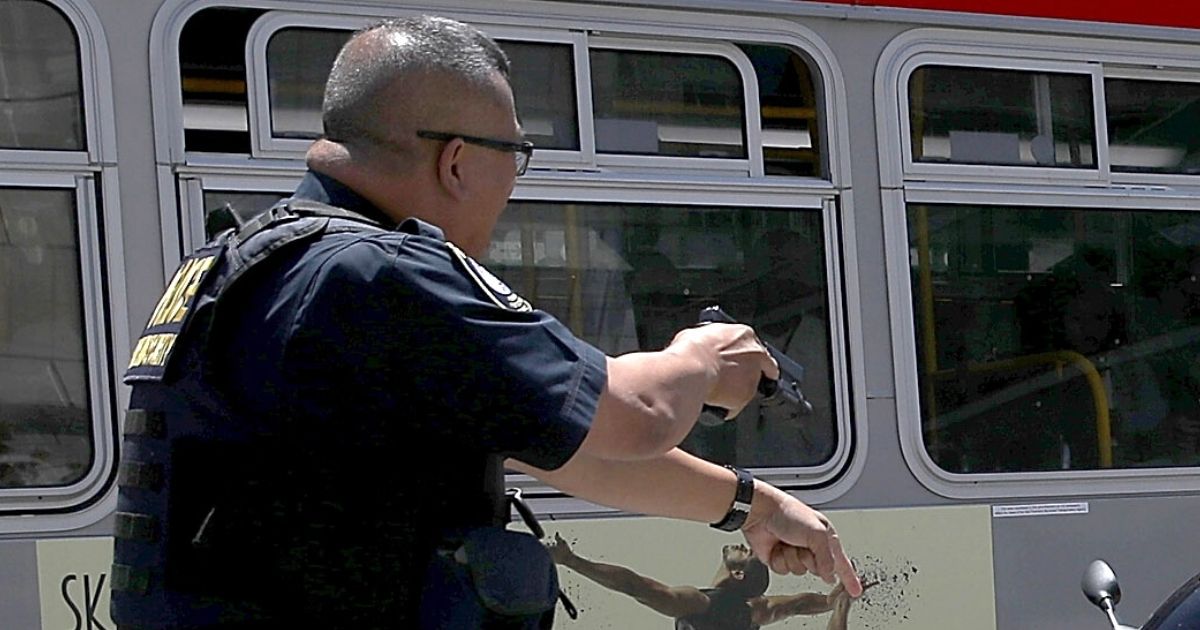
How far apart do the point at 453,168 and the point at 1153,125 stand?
256 cm

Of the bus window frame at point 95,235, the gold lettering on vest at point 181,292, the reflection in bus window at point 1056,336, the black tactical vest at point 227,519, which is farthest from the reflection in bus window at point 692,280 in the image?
the black tactical vest at point 227,519

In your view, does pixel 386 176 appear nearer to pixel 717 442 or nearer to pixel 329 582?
pixel 329 582

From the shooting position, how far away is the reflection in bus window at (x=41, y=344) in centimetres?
284

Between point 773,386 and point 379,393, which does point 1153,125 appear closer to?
point 773,386

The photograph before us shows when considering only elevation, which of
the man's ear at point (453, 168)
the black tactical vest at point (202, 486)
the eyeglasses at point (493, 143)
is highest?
the eyeglasses at point (493, 143)

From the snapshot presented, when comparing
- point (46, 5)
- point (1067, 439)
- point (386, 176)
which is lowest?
point (1067, 439)

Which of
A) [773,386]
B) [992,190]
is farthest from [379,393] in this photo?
[992,190]

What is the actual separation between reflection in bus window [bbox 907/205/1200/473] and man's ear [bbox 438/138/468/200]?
6.33ft

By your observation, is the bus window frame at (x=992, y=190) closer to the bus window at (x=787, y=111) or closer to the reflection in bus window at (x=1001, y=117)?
the reflection in bus window at (x=1001, y=117)

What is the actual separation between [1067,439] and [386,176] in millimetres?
2430

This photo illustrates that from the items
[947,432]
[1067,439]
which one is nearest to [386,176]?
[947,432]

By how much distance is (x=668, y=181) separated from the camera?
3.31 meters

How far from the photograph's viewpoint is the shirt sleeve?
1599mm

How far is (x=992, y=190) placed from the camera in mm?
3617
